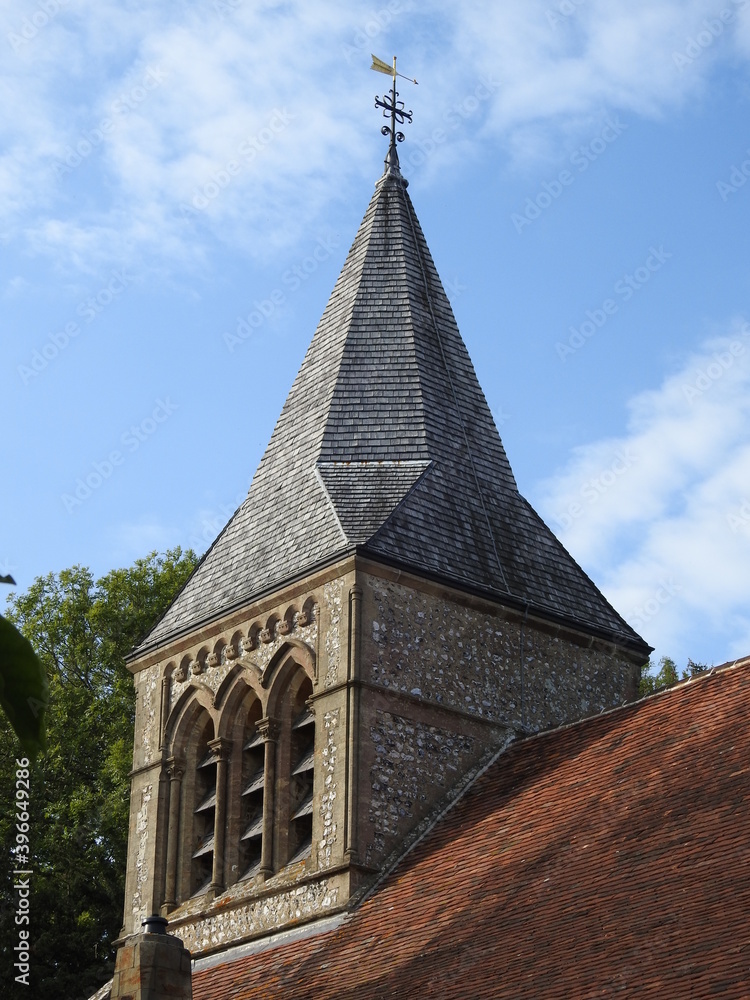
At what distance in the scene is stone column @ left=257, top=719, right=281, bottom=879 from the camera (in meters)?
17.0

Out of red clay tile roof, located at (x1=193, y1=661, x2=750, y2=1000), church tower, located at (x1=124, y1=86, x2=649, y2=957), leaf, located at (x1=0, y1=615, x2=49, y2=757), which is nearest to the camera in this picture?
leaf, located at (x1=0, y1=615, x2=49, y2=757)

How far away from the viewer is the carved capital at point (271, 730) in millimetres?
17828

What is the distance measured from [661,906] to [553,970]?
2.74 ft

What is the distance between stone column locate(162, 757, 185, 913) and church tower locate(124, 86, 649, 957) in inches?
0.9

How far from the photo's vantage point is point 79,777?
96.3ft

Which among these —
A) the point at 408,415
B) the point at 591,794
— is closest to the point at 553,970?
the point at 591,794

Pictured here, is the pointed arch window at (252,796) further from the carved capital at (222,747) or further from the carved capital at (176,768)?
the carved capital at (176,768)

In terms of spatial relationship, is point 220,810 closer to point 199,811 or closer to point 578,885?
point 199,811

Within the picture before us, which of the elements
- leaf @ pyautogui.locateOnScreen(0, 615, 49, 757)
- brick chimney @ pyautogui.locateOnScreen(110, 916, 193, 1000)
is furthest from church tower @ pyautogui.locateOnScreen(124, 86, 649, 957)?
leaf @ pyautogui.locateOnScreen(0, 615, 49, 757)

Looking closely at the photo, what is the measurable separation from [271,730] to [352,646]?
63.7 inches

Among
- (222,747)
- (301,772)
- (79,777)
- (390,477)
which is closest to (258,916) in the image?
(301,772)

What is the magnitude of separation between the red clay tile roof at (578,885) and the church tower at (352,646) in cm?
74

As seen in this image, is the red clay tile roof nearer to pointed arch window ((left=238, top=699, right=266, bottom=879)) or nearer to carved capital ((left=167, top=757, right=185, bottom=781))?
pointed arch window ((left=238, top=699, right=266, bottom=879))

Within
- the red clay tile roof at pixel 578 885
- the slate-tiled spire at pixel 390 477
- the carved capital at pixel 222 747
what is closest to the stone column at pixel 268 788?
the carved capital at pixel 222 747
